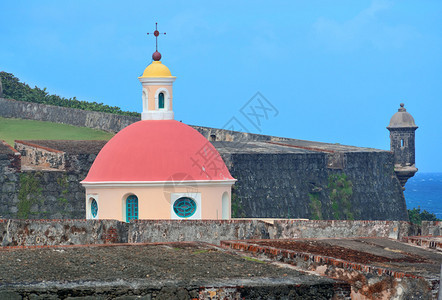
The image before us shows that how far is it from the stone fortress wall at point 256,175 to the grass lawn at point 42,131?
83 cm

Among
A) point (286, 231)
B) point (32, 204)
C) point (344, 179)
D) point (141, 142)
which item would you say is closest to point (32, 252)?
point (286, 231)

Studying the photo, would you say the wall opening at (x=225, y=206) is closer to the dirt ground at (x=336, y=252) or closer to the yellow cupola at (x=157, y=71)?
the yellow cupola at (x=157, y=71)

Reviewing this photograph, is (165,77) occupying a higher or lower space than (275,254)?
higher

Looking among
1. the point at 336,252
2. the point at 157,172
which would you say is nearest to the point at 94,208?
the point at 157,172

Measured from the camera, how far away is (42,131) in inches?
1571

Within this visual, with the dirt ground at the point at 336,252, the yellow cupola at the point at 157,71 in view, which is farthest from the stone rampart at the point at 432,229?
the yellow cupola at the point at 157,71

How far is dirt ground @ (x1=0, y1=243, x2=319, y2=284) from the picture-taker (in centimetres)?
1006

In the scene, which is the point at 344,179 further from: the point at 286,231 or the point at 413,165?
the point at 286,231

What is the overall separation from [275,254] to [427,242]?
2764 millimetres

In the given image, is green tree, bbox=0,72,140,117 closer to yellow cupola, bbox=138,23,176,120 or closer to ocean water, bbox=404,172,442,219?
yellow cupola, bbox=138,23,176,120

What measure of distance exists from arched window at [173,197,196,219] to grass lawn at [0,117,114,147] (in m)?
15.7

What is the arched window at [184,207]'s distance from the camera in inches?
840

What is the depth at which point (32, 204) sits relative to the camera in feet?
96.1

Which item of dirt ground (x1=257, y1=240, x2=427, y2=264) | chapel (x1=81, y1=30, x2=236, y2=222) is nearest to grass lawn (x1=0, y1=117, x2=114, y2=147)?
chapel (x1=81, y1=30, x2=236, y2=222)
